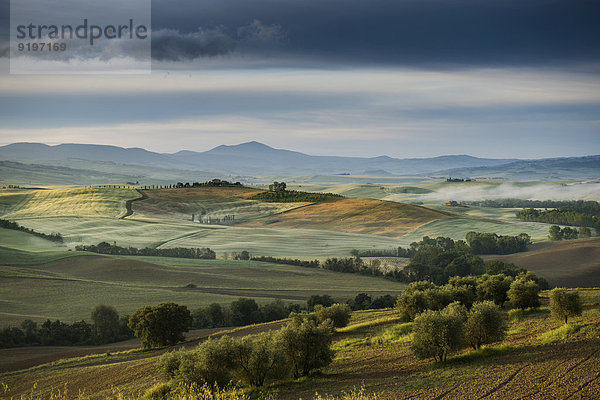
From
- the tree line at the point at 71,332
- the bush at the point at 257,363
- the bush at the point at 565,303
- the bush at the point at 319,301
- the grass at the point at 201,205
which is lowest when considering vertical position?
the tree line at the point at 71,332

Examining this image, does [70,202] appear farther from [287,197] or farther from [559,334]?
[559,334]

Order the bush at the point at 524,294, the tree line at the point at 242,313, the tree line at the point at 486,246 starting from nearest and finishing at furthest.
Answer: the bush at the point at 524,294, the tree line at the point at 242,313, the tree line at the point at 486,246

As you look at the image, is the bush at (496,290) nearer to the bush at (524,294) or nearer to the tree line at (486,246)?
the bush at (524,294)

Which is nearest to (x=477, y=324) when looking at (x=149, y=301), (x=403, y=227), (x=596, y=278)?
(x=149, y=301)

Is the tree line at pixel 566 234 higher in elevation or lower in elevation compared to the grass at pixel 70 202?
lower

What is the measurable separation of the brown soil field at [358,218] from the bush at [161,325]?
83157mm

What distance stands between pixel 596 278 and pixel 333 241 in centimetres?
5280

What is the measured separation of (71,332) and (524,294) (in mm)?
45070

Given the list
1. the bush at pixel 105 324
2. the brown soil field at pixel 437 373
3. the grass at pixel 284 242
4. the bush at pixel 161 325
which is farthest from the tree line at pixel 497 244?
the bush at pixel 105 324

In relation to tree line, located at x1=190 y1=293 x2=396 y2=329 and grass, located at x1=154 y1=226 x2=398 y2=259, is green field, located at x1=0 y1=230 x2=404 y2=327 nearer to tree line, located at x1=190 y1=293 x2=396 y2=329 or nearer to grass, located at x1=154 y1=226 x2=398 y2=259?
tree line, located at x1=190 y1=293 x2=396 y2=329

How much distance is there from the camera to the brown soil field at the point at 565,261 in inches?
3164

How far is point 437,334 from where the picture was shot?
27922 mm

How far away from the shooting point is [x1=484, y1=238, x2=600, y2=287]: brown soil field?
80375mm

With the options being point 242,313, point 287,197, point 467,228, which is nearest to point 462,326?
point 242,313
